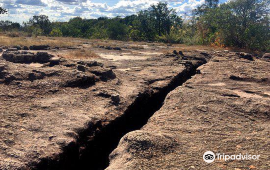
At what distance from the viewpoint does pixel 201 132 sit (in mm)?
3158

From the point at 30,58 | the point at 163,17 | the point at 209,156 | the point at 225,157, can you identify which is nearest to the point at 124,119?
the point at 209,156

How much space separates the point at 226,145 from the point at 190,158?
0.55 m

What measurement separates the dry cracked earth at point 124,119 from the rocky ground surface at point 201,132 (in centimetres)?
1

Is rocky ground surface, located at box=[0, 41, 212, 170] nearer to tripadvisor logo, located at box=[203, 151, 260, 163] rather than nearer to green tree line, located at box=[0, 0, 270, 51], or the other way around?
tripadvisor logo, located at box=[203, 151, 260, 163]

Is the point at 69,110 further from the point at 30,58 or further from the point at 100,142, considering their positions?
the point at 30,58

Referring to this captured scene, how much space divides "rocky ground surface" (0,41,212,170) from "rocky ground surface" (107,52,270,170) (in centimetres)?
66

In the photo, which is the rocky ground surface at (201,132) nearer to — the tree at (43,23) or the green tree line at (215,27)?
the green tree line at (215,27)

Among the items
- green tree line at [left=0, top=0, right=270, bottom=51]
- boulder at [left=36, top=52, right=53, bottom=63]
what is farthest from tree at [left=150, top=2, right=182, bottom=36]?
boulder at [left=36, top=52, right=53, bottom=63]

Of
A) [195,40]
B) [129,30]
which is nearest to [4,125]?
[195,40]

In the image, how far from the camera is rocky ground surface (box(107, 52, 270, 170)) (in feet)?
8.14

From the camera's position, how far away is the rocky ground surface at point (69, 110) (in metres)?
2.81

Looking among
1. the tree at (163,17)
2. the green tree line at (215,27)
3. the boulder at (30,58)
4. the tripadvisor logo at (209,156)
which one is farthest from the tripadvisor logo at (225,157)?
the tree at (163,17)

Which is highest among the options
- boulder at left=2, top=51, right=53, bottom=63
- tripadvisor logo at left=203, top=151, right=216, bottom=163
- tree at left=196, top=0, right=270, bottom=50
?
tree at left=196, top=0, right=270, bottom=50

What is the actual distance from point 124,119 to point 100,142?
0.72m
